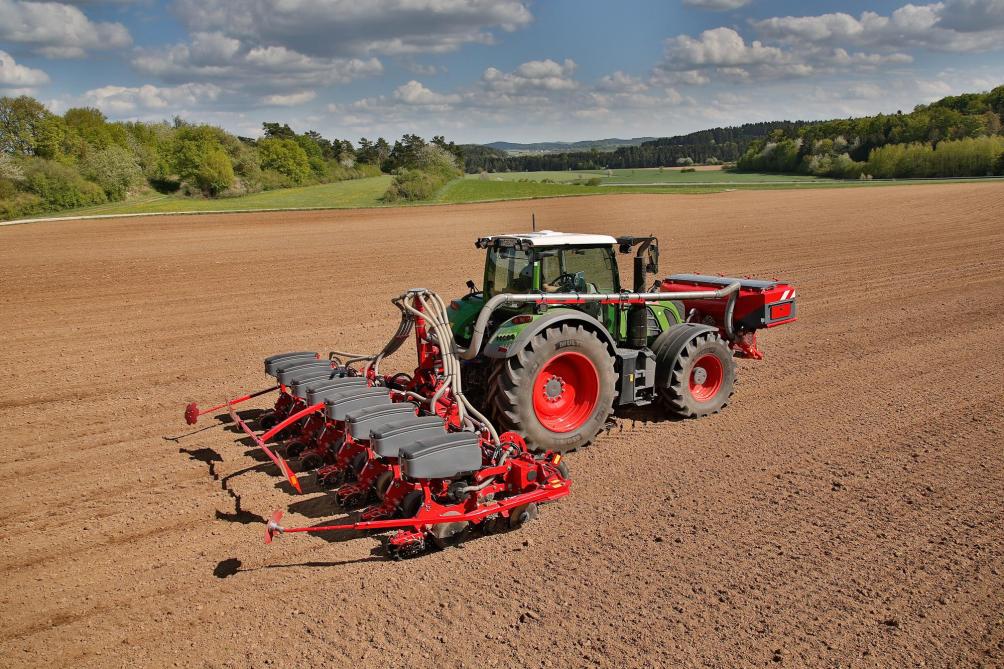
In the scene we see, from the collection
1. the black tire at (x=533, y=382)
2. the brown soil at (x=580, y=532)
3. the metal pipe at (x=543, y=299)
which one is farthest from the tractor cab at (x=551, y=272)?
the brown soil at (x=580, y=532)

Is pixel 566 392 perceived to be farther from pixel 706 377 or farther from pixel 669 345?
pixel 706 377

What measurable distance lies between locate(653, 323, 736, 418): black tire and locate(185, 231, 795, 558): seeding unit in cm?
2

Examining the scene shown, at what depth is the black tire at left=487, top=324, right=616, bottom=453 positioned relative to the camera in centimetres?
642

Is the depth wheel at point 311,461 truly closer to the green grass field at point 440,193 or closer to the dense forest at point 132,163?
the green grass field at point 440,193

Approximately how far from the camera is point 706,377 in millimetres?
8000

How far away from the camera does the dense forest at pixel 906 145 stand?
54062 millimetres

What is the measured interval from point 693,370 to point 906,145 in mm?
62295

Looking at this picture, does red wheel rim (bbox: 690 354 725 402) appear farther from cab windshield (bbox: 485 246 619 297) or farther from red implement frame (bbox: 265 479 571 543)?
red implement frame (bbox: 265 479 571 543)

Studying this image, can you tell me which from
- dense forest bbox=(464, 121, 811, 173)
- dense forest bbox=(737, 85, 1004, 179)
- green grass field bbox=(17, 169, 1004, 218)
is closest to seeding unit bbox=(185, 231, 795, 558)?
green grass field bbox=(17, 169, 1004, 218)

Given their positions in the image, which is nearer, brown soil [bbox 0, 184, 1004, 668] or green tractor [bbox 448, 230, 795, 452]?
brown soil [bbox 0, 184, 1004, 668]

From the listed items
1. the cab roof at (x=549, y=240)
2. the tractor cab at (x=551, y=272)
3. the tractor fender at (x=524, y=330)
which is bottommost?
the tractor fender at (x=524, y=330)

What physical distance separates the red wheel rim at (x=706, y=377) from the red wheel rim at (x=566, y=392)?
1.53 meters

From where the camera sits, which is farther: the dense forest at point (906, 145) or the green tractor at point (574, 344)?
the dense forest at point (906, 145)

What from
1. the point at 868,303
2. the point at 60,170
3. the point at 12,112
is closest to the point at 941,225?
the point at 868,303
